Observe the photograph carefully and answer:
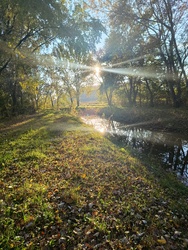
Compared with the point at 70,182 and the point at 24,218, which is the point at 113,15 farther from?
the point at 24,218

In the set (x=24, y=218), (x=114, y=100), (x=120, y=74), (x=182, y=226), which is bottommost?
(x=182, y=226)

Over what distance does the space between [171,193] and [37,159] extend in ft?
18.0

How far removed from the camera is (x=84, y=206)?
4.19 metres

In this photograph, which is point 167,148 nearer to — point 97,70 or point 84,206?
point 84,206

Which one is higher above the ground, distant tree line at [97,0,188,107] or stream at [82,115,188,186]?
distant tree line at [97,0,188,107]

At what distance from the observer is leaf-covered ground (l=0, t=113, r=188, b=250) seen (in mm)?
3205

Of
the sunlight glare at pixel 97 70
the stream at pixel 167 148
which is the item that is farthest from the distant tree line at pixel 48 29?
the sunlight glare at pixel 97 70

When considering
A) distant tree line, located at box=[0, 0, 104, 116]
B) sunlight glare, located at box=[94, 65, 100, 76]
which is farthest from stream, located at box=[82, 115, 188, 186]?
sunlight glare, located at box=[94, 65, 100, 76]

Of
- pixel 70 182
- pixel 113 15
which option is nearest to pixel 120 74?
pixel 113 15

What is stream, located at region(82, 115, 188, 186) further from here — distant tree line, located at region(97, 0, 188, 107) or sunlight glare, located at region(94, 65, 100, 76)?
sunlight glare, located at region(94, 65, 100, 76)

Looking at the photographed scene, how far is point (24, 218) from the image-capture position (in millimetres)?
3498

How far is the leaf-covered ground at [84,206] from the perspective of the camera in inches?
126

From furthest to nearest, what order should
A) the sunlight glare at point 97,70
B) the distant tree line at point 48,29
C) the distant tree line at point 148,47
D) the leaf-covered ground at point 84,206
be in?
the sunlight glare at point 97,70
the distant tree line at point 148,47
the distant tree line at point 48,29
the leaf-covered ground at point 84,206

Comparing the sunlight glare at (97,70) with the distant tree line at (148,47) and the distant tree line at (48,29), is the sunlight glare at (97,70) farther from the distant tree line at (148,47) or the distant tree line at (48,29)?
the distant tree line at (48,29)
